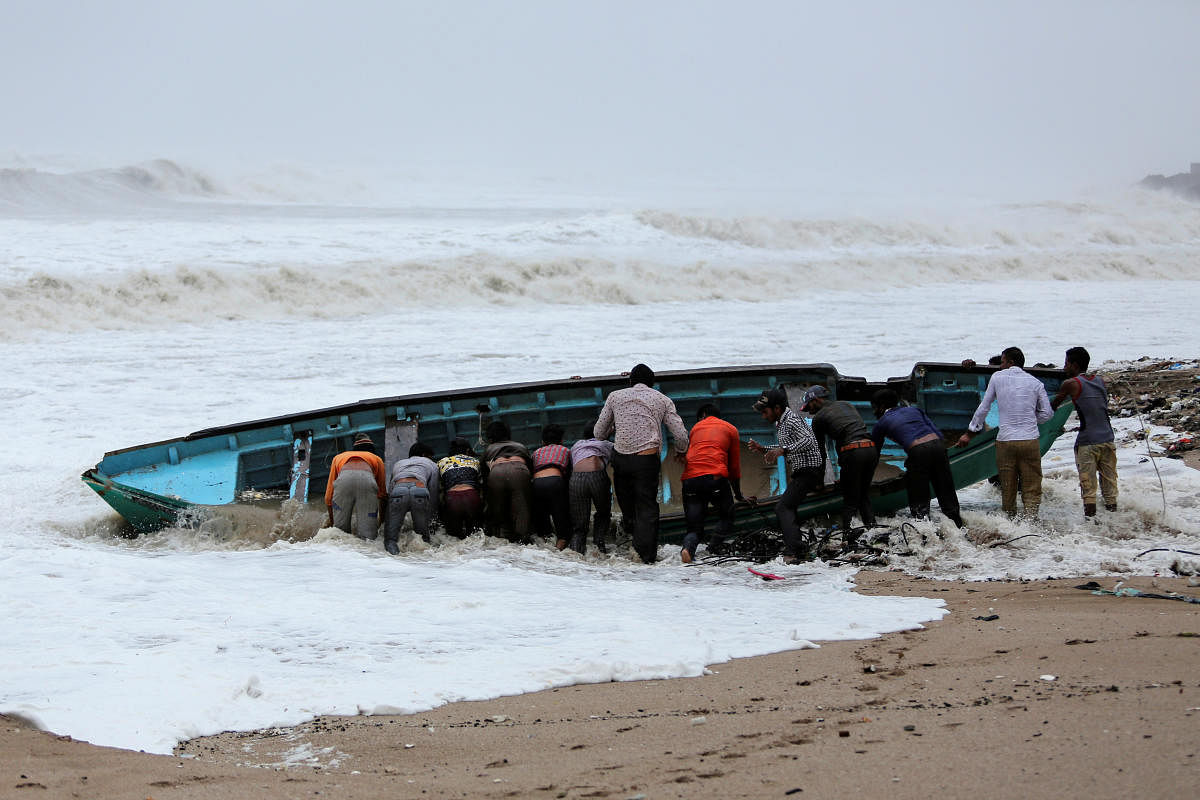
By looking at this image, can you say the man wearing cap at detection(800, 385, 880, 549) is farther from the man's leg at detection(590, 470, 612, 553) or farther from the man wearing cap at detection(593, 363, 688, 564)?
the man's leg at detection(590, 470, 612, 553)

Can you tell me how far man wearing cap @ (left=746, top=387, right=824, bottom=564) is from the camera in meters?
10.0

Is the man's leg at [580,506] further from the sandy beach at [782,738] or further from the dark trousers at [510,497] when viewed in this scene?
the sandy beach at [782,738]

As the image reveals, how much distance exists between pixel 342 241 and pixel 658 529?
3184 cm

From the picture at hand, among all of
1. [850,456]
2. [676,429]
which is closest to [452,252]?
[676,429]

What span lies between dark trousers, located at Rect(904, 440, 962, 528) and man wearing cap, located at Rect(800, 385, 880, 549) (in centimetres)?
36

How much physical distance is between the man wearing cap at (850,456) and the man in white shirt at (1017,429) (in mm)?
1072

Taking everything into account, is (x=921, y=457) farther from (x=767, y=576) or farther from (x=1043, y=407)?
(x=767, y=576)

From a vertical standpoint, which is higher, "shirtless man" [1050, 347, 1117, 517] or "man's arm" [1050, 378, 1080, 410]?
"man's arm" [1050, 378, 1080, 410]

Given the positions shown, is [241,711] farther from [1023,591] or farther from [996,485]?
[996,485]

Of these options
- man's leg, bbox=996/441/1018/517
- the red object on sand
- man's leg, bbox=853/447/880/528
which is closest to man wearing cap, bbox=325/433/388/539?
the red object on sand

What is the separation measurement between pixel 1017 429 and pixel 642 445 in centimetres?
345

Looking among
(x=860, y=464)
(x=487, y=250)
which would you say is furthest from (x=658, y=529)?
(x=487, y=250)

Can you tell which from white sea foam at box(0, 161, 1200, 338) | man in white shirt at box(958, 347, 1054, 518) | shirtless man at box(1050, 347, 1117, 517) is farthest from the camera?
white sea foam at box(0, 161, 1200, 338)

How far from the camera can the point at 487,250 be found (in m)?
39.7
